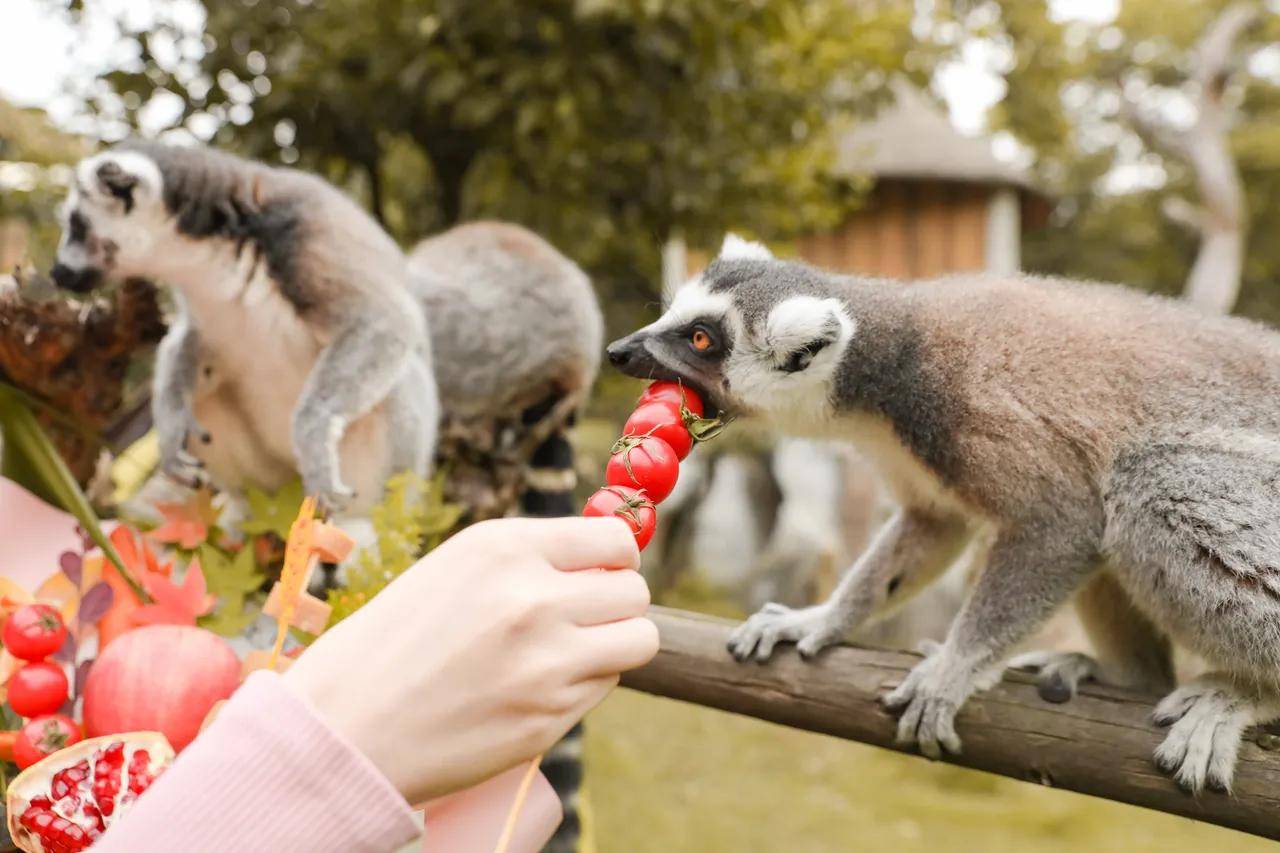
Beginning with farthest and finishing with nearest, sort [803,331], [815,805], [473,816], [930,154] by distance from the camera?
[930,154]
[815,805]
[803,331]
[473,816]

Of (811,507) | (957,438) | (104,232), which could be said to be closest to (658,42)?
(104,232)

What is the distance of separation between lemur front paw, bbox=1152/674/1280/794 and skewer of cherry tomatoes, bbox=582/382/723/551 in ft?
2.19

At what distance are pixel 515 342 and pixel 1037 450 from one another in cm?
171

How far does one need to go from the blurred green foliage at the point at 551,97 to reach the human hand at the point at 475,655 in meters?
2.03

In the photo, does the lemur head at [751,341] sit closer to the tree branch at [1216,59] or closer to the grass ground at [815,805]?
the grass ground at [815,805]

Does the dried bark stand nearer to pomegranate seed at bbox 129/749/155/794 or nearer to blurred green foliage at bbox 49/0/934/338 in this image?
pomegranate seed at bbox 129/749/155/794

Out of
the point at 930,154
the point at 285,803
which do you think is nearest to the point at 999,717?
the point at 285,803

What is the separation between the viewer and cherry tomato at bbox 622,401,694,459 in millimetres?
915

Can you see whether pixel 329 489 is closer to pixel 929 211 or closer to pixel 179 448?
pixel 179 448

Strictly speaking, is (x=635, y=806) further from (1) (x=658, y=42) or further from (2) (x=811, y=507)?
(2) (x=811, y=507)

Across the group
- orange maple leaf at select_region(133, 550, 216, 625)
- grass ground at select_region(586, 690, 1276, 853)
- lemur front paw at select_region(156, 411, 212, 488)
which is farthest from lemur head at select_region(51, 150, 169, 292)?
grass ground at select_region(586, 690, 1276, 853)

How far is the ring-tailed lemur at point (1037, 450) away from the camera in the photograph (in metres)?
1.17

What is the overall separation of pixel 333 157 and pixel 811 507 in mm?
4221

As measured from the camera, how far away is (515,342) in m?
2.75
